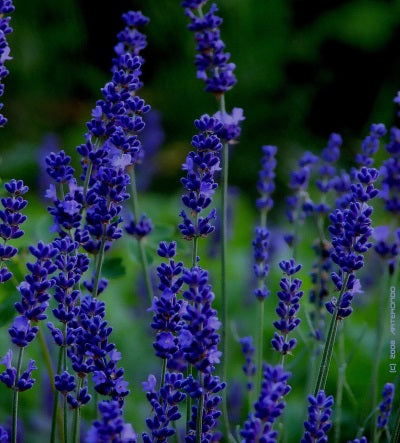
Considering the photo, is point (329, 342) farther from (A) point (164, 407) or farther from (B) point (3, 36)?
(B) point (3, 36)

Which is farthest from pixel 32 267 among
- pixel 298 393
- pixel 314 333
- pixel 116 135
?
pixel 298 393

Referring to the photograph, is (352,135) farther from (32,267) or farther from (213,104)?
(32,267)

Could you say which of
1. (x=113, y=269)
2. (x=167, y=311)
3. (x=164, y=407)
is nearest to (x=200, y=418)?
(x=164, y=407)

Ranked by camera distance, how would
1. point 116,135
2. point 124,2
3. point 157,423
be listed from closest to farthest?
point 157,423
point 116,135
point 124,2

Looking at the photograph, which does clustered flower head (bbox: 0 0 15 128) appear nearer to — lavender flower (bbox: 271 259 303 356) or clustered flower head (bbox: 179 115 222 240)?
clustered flower head (bbox: 179 115 222 240)

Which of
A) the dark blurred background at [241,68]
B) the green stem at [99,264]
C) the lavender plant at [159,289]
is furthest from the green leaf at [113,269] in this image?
the dark blurred background at [241,68]

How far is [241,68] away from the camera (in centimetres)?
574

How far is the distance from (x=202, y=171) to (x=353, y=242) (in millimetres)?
256

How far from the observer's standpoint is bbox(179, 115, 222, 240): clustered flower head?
1141 mm

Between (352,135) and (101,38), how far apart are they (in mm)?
2243

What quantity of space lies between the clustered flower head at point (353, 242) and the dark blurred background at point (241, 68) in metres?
4.28

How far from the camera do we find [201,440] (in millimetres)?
1065

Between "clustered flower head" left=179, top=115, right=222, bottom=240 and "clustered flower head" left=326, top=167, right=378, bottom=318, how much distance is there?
0.20m

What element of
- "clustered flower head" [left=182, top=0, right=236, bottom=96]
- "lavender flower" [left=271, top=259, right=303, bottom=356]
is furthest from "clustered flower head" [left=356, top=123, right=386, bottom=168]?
"lavender flower" [left=271, top=259, right=303, bottom=356]
